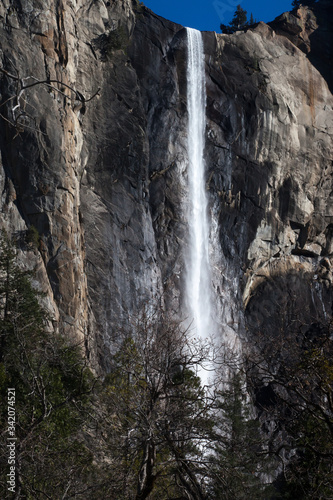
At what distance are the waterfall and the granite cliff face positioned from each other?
498 mm

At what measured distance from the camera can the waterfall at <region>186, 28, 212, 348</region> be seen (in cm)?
2943

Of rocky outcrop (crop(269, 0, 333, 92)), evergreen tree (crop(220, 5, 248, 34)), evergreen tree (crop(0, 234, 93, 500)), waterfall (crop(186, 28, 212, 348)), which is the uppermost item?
evergreen tree (crop(220, 5, 248, 34))

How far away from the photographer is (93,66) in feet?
97.7

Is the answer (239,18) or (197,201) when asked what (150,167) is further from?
(239,18)

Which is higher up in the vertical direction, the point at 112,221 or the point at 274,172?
the point at 274,172

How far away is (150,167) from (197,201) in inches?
128

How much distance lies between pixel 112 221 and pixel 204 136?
27.8 ft

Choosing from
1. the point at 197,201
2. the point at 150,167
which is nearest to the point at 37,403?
the point at 150,167

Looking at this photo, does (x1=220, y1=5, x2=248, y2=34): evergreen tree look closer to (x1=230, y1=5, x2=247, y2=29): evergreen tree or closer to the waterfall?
(x1=230, y1=5, x2=247, y2=29): evergreen tree

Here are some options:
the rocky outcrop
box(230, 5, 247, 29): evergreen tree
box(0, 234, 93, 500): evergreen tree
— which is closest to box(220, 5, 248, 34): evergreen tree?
box(230, 5, 247, 29): evergreen tree

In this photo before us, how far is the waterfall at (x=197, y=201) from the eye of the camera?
29431 mm

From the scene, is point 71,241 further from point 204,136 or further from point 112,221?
point 204,136

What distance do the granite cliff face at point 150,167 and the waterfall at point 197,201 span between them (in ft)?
1.63

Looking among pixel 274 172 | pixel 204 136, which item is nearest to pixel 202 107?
pixel 204 136
